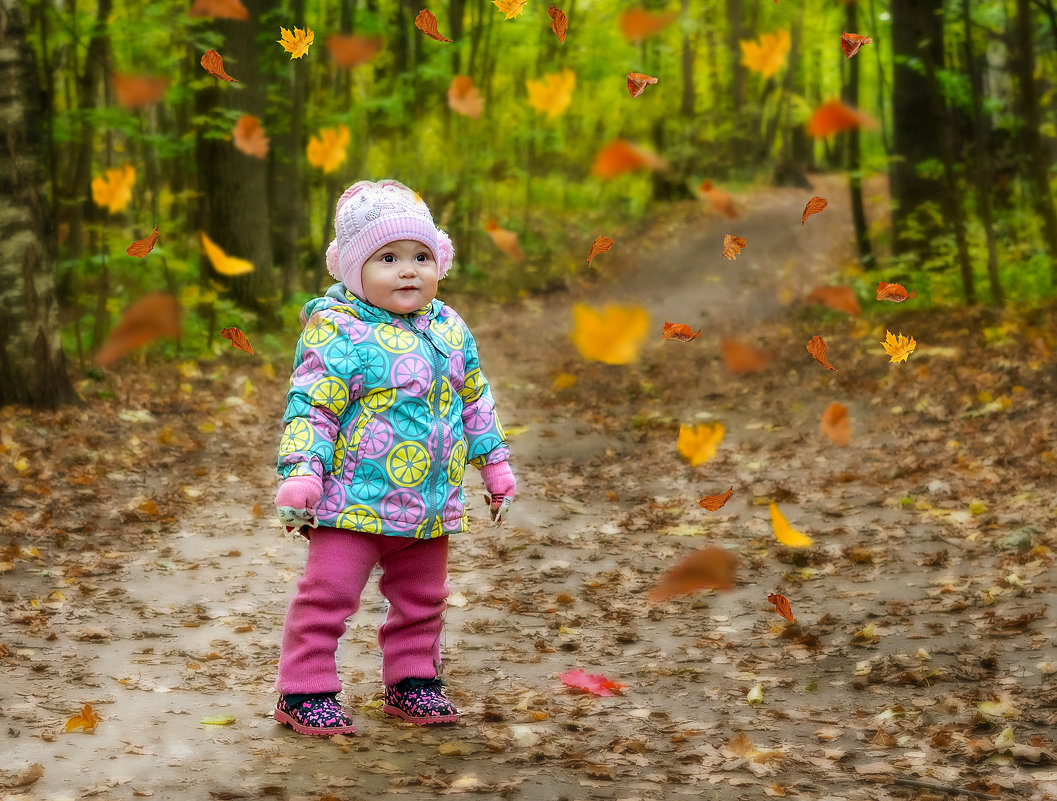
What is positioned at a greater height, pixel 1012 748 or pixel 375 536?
pixel 375 536

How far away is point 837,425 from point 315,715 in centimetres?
586

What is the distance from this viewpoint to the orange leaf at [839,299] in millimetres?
12281

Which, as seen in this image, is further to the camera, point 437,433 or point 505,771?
point 437,433

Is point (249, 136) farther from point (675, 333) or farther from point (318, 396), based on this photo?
point (318, 396)

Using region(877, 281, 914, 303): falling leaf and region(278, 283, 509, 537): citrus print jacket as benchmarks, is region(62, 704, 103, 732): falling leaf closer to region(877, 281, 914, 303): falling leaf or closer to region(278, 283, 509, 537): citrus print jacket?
region(278, 283, 509, 537): citrus print jacket

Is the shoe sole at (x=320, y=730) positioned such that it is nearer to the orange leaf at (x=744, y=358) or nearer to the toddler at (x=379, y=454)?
the toddler at (x=379, y=454)

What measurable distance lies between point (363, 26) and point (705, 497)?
10.5 metres

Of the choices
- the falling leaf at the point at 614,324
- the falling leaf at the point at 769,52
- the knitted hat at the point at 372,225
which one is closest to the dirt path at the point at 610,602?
the falling leaf at the point at 614,324

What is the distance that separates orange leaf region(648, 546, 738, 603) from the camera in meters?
5.15

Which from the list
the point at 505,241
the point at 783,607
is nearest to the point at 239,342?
the point at 783,607

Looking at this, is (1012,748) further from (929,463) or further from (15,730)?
(929,463)

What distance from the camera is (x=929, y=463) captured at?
6.90m

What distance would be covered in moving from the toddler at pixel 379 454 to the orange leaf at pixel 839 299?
31.3 feet

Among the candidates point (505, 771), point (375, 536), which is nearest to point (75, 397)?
point (375, 536)
